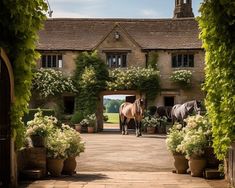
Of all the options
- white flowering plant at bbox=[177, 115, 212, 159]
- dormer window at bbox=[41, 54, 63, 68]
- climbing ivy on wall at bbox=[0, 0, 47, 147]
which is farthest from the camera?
dormer window at bbox=[41, 54, 63, 68]

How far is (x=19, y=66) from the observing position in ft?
26.2

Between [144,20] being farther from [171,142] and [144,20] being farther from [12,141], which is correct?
[12,141]

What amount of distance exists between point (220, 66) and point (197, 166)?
2.44 metres

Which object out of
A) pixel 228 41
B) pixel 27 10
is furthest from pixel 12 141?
pixel 228 41

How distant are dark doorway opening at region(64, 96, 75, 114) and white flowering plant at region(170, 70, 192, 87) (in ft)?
24.2

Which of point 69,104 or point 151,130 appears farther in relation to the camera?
point 69,104

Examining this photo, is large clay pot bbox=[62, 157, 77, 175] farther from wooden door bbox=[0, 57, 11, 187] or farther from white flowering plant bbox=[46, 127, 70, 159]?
wooden door bbox=[0, 57, 11, 187]

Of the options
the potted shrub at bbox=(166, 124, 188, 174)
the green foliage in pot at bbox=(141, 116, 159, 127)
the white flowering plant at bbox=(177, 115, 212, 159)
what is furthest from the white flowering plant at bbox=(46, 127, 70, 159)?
the green foliage in pot at bbox=(141, 116, 159, 127)

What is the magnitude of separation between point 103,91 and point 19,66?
2378cm

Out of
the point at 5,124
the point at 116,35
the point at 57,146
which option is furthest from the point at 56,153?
the point at 116,35

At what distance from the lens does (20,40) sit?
26.2ft

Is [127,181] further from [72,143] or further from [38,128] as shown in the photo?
[38,128]

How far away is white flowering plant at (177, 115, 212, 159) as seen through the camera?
959cm

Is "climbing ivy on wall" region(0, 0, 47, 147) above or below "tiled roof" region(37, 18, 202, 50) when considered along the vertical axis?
below
